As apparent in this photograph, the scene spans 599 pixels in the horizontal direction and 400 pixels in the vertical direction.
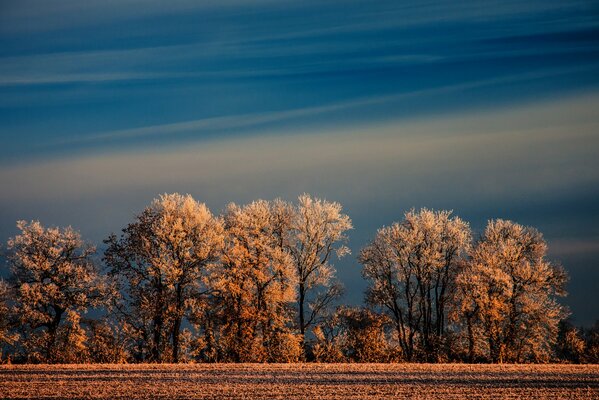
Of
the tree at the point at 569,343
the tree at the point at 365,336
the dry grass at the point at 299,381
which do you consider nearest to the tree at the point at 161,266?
the dry grass at the point at 299,381

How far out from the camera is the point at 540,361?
176ft

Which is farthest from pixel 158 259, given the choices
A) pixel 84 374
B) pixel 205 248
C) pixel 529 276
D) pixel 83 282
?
pixel 529 276

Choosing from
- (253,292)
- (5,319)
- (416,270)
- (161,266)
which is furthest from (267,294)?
(5,319)

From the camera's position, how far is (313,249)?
55.7 metres

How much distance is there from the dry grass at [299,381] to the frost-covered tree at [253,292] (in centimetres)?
549

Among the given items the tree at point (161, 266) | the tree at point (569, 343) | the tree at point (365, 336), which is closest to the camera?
the tree at point (161, 266)

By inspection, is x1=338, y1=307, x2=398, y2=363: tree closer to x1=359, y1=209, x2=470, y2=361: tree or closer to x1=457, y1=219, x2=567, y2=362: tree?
x1=359, y1=209, x2=470, y2=361: tree

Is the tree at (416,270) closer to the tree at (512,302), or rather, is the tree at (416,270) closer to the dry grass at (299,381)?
the tree at (512,302)

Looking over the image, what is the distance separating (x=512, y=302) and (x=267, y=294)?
20.8 m

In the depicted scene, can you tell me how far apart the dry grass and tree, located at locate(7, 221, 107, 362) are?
7.30m

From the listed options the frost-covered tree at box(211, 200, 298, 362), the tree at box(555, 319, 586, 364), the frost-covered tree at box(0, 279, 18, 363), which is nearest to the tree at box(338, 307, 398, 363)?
the frost-covered tree at box(211, 200, 298, 362)

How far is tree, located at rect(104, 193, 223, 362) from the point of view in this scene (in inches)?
1991

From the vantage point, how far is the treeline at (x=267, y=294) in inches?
2008

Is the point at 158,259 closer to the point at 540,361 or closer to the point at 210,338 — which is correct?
the point at 210,338
